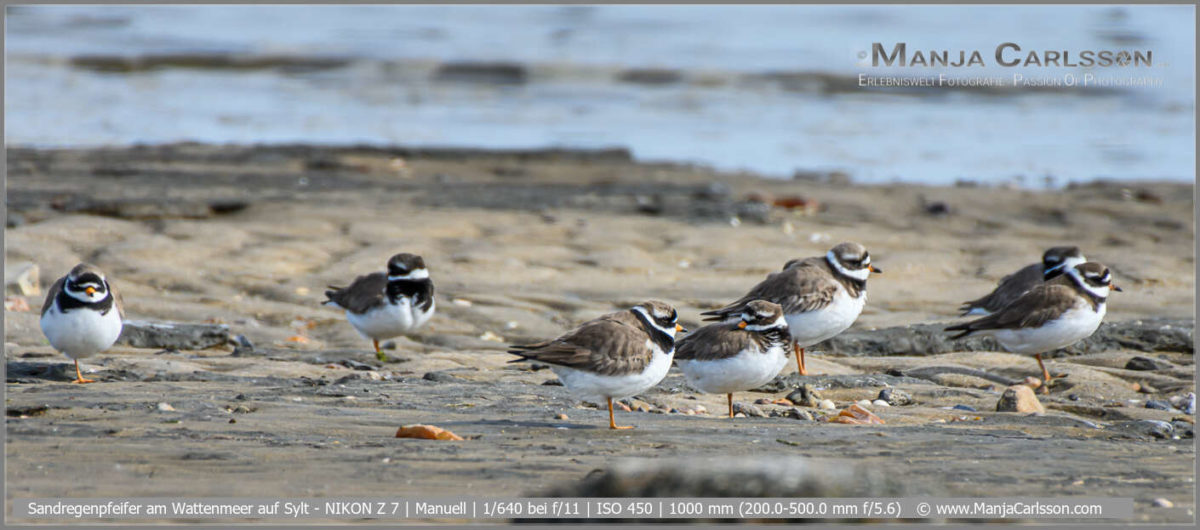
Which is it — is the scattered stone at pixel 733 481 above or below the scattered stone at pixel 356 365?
below

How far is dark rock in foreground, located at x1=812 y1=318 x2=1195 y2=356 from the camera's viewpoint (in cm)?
851

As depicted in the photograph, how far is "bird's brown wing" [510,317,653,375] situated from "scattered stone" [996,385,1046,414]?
2106mm

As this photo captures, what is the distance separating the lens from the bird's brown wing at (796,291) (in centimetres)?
788

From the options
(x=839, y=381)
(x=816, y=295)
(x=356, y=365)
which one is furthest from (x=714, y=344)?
(x=356, y=365)

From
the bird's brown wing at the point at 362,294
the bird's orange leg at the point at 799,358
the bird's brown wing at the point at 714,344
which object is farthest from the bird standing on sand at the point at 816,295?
the bird's brown wing at the point at 362,294

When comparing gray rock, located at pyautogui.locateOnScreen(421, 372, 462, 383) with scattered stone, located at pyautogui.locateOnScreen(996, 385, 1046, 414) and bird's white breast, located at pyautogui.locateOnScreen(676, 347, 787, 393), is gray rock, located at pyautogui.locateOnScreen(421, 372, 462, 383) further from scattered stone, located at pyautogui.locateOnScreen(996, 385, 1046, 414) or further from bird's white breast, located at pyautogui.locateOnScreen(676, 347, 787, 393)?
scattered stone, located at pyautogui.locateOnScreen(996, 385, 1046, 414)

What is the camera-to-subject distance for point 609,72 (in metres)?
26.4

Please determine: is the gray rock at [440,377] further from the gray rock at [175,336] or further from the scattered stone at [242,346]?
the gray rock at [175,336]

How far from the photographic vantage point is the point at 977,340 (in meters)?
8.82

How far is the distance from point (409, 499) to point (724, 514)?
49.2 inches

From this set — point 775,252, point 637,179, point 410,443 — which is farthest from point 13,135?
point 410,443

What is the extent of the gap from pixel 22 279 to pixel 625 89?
16.9 meters

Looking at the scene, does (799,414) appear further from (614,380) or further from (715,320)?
(715,320)

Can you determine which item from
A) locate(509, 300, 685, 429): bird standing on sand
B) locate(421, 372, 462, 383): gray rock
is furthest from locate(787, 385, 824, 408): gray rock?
locate(421, 372, 462, 383): gray rock
